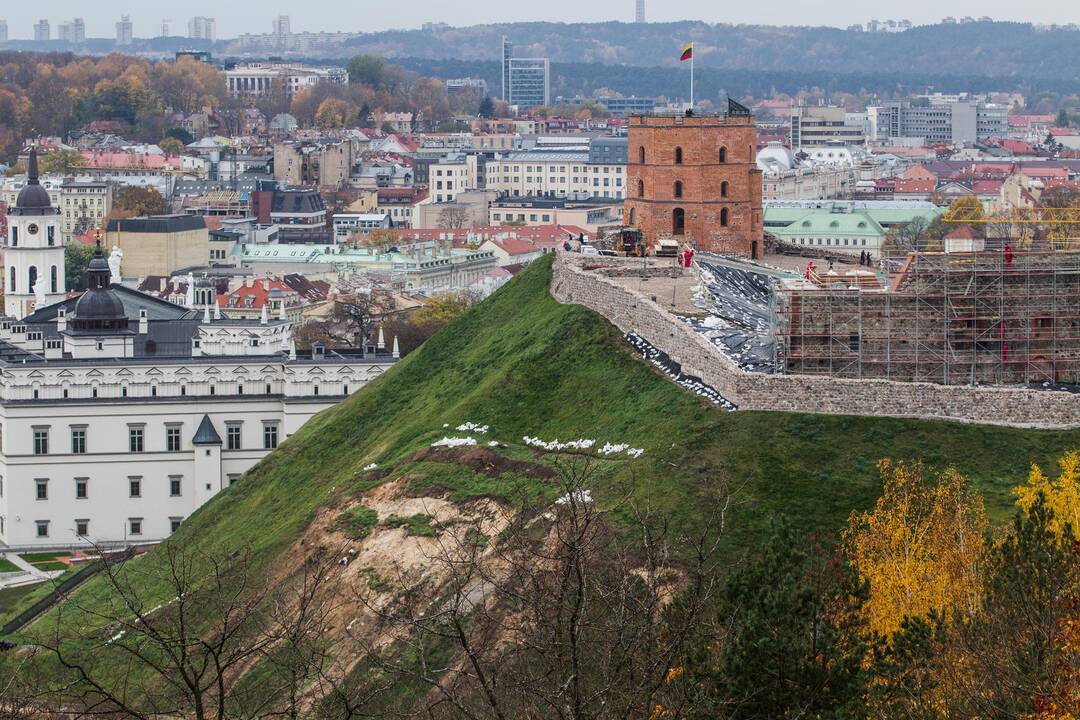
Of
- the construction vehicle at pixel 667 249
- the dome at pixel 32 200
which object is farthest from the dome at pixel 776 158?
the construction vehicle at pixel 667 249

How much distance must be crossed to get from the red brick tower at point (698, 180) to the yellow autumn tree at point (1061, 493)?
21463mm

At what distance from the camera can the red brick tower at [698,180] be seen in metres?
57.0

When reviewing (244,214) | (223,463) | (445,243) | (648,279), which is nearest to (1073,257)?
(648,279)

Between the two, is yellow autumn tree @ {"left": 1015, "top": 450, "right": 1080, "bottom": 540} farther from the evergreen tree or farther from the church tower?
the church tower

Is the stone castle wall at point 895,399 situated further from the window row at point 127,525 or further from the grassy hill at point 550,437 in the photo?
the window row at point 127,525

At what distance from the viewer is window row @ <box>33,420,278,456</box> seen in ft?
226

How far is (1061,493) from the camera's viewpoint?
3397 cm

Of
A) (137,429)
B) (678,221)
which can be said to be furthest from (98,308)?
A: (678,221)

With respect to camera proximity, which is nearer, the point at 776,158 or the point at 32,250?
the point at 32,250

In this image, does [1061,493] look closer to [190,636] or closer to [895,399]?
[895,399]

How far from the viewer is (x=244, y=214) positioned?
170 meters

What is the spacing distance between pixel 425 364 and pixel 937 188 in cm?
12814

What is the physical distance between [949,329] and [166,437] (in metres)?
34.0

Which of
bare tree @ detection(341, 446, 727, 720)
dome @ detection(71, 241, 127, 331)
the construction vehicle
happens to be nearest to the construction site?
bare tree @ detection(341, 446, 727, 720)
